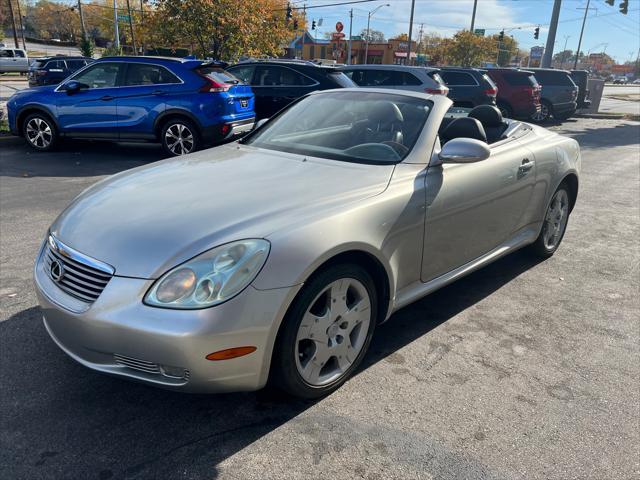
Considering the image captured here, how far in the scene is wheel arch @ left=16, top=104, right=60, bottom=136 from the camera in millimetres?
9125

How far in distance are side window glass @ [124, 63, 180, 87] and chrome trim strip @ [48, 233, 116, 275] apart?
6.83m

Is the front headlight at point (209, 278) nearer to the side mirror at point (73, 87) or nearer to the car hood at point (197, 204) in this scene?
the car hood at point (197, 204)

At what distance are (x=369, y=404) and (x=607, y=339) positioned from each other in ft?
6.11

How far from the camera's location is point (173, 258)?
7.57 ft

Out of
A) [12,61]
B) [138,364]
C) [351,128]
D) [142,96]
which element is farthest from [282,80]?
[12,61]

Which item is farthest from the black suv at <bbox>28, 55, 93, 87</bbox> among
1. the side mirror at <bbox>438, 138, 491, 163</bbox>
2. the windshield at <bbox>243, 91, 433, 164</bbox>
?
the side mirror at <bbox>438, 138, 491, 163</bbox>

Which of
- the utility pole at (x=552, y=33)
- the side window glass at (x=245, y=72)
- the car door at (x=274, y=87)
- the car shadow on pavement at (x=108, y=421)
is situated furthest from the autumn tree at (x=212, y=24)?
the car shadow on pavement at (x=108, y=421)

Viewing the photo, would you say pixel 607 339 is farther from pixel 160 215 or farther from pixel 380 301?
pixel 160 215

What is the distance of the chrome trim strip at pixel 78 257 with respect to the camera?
2381 millimetres

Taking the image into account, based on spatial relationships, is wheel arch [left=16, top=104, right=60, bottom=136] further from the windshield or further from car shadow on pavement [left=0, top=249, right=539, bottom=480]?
car shadow on pavement [left=0, top=249, right=539, bottom=480]

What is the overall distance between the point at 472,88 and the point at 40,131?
1121 centimetres

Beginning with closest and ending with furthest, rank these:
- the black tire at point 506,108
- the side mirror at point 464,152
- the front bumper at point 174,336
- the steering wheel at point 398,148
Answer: the front bumper at point 174,336 < the side mirror at point 464,152 < the steering wheel at point 398,148 < the black tire at point 506,108

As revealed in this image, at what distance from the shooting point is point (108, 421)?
256cm

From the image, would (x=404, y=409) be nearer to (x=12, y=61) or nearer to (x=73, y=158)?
(x=73, y=158)
